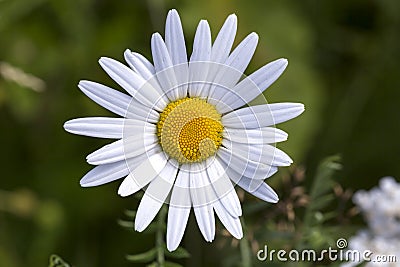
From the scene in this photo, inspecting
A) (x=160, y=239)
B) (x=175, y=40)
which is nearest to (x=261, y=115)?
(x=175, y=40)

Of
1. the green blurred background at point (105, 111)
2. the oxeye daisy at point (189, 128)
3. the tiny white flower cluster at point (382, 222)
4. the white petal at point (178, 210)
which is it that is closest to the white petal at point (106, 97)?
the oxeye daisy at point (189, 128)

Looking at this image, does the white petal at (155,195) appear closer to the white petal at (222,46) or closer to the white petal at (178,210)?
the white petal at (178,210)

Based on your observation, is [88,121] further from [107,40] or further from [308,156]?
[308,156]

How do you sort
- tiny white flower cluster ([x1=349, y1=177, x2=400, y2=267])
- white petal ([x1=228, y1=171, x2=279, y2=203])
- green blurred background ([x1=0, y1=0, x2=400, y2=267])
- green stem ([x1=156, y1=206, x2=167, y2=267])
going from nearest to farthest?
white petal ([x1=228, y1=171, x2=279, y2=203]), green stem ([x1=156, y1=206, x2=167, y2=267]), tiny white flower cluster ([x1=349, y1=177, x2=400, y2=267]), green blurred background ([x1=0, y1=0, x2=400, y2=267])

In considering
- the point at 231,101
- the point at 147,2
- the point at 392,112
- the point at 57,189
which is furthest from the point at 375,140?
the point at 231,101

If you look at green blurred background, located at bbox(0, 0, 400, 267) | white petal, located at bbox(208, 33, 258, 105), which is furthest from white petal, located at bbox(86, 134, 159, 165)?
green blurred background, located at bbox(0, 0, 400, 267)

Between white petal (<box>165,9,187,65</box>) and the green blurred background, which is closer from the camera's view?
white petal (<box>165,9,187,65</box>)

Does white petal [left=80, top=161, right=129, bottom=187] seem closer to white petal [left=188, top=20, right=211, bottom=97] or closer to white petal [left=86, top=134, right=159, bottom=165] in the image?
white petal [left=86, top=134, right=159, bottom=165]
